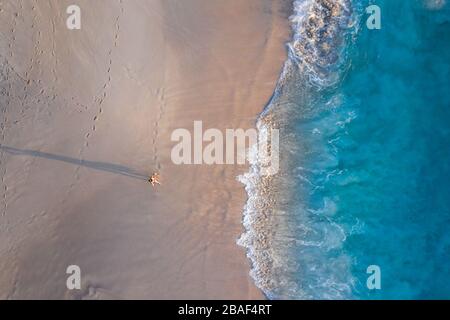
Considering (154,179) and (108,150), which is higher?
(108,150)

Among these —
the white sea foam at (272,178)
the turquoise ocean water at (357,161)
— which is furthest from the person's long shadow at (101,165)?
the turquoise ocean water at (357,161)

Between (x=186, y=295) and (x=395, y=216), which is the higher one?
(x=395, y=216)

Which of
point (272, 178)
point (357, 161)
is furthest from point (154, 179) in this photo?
point (357, 161)

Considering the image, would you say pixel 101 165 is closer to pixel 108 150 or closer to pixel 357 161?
pixel 108 150

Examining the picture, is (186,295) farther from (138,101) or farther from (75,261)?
(138,101)

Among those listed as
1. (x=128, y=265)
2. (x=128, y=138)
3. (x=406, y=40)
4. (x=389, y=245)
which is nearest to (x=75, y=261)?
(x=128, y=265)
